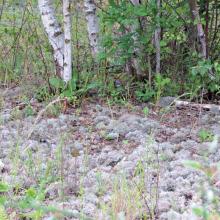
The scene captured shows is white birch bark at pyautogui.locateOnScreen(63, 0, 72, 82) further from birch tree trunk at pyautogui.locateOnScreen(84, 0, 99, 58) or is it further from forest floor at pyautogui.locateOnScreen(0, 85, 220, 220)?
birch tree trunk at pyautogui.locateOnScreen(84, 0, 99, 58)

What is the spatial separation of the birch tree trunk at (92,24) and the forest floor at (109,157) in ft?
3.20

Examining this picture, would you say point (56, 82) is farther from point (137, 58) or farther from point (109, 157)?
point (109, 157)

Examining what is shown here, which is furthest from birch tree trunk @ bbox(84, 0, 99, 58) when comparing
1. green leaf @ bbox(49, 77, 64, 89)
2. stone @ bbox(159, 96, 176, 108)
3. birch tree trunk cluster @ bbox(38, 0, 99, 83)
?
stone @ bbox(159, 96, 176, 108)

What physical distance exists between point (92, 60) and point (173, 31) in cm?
122

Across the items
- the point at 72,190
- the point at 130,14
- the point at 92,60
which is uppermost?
the point at 130,14

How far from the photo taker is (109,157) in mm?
4406

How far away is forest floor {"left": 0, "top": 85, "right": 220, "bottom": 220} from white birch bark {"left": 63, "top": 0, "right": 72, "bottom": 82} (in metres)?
0.42

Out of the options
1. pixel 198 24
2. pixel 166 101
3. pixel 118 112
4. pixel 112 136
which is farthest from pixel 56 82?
pixel 198 24

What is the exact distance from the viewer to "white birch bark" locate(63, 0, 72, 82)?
6.09m

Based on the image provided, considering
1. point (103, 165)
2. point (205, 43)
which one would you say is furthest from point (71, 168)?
A: point (205, 43)

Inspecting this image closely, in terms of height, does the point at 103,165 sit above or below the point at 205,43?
below

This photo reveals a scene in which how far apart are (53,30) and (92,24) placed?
62 cm

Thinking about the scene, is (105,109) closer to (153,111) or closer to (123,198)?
(153,111)

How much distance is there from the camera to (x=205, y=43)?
602cm
